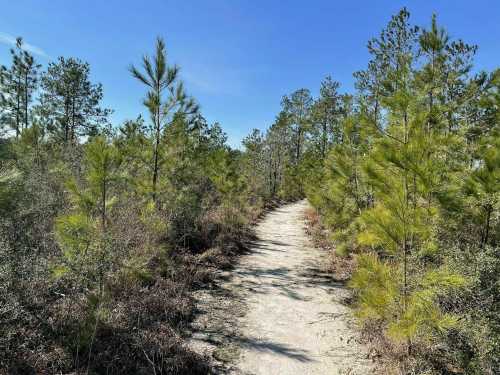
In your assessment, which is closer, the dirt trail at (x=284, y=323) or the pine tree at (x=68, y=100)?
A: the dirt trail at (x=284, y=323)

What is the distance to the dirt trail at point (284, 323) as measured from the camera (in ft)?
12.4

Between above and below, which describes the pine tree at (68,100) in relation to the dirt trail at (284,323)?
above

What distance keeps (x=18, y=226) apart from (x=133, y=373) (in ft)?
12.0

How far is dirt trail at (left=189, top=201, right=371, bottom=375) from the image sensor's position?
3768 mm

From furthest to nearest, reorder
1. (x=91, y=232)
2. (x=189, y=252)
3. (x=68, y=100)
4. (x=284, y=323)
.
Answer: (x=68, y=100) < (x=189, y=252) < (x=284, y=323) < (x=91, y=232)

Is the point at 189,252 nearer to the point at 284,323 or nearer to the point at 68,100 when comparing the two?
the point at 284,323

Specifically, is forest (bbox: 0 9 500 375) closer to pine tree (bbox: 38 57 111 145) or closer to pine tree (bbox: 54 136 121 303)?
pine tree (bbox: 54 136 121 303)

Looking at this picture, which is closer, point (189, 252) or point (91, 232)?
point (91, 232)

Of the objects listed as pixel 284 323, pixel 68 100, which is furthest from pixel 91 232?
pixel 68 100

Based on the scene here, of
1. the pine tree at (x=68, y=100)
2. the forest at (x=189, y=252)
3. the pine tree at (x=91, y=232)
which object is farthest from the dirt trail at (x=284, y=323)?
the pine tree at (x=68, y=100)

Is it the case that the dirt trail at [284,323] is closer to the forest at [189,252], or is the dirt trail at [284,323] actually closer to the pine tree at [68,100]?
the forest at [189,252]

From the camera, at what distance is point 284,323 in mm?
4781

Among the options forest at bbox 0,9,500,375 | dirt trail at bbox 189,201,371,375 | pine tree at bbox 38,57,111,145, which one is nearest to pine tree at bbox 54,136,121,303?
forest at bbox 0,9,500,375

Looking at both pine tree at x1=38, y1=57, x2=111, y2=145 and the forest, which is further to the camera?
pine tree at x1=38, y1=57, x2=111, y2=145
